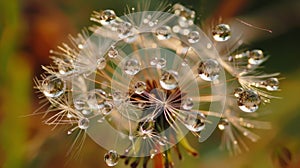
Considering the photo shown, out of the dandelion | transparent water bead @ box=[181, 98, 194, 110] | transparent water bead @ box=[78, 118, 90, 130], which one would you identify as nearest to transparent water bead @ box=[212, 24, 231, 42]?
the dandelion

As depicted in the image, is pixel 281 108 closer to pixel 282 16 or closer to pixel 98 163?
pixel 282 16

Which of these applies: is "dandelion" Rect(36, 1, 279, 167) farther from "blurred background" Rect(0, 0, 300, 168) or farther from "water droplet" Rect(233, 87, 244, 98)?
"blurred background" Rect(0, 0, 300, 168)

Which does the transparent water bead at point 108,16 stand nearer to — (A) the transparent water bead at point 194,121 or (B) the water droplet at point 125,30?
(B) the water droplet at point 125,30

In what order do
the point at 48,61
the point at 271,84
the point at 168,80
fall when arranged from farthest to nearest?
the point at 48,61
the point at 271,84
the point at 168,80

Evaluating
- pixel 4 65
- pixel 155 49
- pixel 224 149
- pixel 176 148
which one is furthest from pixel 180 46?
pixel 4 65

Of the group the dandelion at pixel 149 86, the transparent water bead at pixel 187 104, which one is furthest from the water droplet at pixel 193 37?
the transparent water bead at pixel 187 104

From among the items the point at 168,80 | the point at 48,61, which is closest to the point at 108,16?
the point at 168,80

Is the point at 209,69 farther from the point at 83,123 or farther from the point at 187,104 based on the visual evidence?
the point at 83,123
